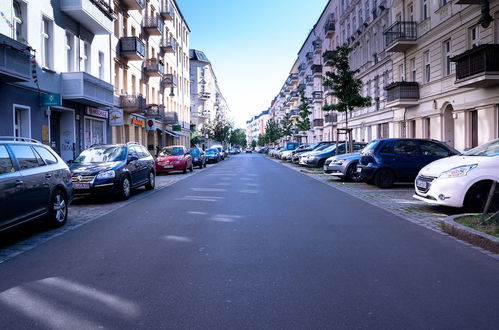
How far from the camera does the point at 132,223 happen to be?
827cm

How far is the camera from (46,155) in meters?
8.16

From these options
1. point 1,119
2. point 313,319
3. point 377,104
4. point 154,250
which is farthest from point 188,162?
point 313,319

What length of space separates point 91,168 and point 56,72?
962 cm

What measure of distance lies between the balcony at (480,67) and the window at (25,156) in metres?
17.1

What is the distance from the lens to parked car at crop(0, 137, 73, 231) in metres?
6.43

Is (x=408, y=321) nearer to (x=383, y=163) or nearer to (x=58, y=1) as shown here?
(x=383, y=163)

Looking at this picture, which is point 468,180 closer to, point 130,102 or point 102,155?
point 102,155

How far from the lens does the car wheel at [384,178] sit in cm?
1448

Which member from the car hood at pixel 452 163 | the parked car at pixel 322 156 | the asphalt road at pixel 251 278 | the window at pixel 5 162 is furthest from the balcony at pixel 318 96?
the window at pixel 5 162

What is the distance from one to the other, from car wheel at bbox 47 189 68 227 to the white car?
6876 mm

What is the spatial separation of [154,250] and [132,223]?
8.15 ft

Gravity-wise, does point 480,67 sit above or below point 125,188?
above

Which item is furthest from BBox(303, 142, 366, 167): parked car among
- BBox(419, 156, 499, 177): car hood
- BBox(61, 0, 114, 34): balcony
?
BBox(419, 156, 499, 177): car hood

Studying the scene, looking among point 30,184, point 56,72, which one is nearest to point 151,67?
point 56,72
